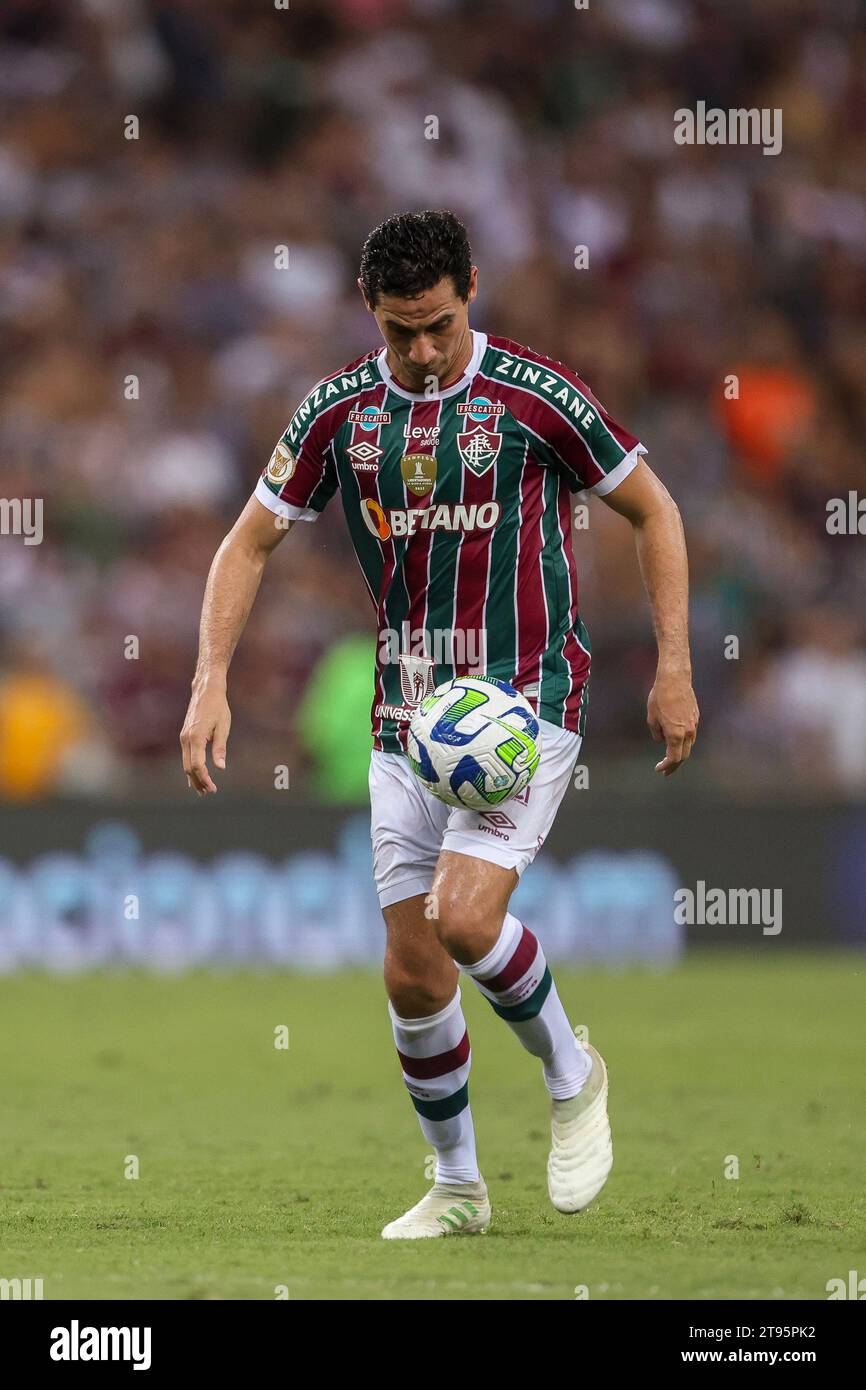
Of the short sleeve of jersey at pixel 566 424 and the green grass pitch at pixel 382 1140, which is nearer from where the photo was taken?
the green grass pitch at pixel 382 1140

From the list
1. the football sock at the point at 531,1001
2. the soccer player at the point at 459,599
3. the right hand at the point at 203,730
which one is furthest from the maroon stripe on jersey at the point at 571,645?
the right hand at the point at 203,730

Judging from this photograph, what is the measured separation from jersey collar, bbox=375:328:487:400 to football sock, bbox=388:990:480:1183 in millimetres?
1646

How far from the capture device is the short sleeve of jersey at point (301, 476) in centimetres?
580

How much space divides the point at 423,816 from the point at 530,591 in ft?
2.24

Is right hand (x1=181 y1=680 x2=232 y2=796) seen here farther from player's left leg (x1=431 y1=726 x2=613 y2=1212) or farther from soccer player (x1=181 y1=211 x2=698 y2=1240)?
Answer: player's left leg (x1=431 y1=726 x2=613 y2=1212)

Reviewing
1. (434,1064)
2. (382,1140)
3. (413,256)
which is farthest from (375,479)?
(382,1140)

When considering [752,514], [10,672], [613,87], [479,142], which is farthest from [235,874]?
[613,87]

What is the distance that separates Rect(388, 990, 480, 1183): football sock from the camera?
5746 mm

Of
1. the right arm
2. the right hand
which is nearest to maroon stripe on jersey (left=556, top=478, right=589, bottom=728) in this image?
the right arm

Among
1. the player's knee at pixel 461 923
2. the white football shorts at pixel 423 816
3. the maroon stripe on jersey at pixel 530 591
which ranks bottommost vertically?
the player's knee at pixel 461 923

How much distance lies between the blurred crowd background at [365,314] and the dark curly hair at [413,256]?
25.2 feet

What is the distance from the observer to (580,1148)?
562 cm

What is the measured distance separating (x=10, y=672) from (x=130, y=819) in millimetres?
1422

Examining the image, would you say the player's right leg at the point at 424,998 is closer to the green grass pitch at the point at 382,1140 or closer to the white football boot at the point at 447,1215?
the white football boot at the point at 447,1215
